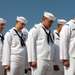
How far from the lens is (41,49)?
352 inches

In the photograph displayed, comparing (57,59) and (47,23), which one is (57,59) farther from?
(47,23)

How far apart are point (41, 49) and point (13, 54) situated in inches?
50.3

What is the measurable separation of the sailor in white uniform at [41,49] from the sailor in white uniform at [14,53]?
2.97 feet

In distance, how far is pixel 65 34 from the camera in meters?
8.47

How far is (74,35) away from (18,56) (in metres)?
2.18

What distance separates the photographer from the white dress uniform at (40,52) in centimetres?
885

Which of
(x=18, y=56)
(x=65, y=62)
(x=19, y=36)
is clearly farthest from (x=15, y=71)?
(x=65, y=62)

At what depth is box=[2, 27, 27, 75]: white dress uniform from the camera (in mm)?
9766

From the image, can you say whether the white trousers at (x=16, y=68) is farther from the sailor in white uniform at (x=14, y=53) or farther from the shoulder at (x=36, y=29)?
the shoulder at (x=36, y=29)

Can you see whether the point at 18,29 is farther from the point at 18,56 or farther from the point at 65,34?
the point at 65,34

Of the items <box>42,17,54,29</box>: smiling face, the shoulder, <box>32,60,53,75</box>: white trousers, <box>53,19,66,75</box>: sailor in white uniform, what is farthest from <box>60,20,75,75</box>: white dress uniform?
<box>53,19,66,75</box>: sailor in white uniform

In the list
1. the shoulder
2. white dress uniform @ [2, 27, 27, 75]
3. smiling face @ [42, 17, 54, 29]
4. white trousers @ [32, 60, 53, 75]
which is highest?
smiling face @ [42, 17, 54, 29]

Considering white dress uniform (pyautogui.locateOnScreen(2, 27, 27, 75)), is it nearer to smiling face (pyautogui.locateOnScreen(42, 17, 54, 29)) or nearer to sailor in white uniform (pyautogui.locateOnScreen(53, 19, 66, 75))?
sailor in white uniform (pyautogui.locateOnScreen(53, 19, 66, 75))

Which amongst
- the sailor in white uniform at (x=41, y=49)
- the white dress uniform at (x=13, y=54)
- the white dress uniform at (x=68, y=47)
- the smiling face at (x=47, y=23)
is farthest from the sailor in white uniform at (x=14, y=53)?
the white dress uniform at (x=68, y=47)
